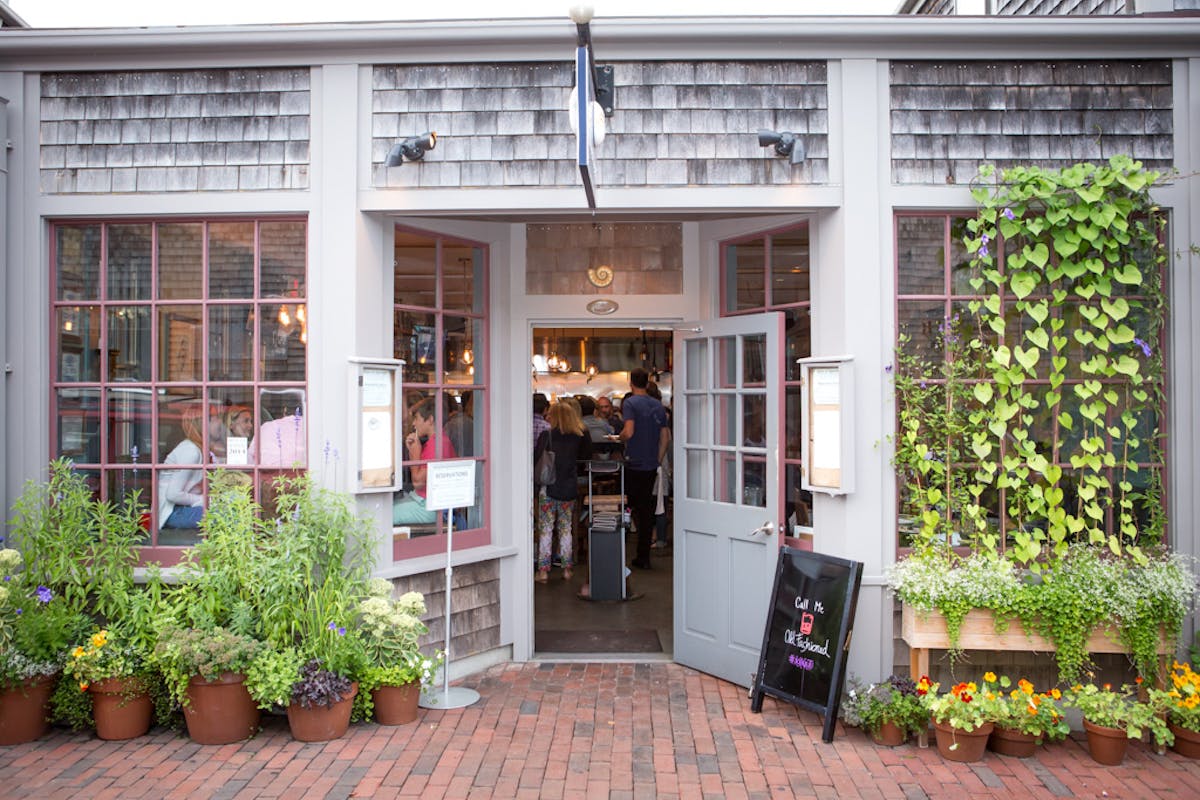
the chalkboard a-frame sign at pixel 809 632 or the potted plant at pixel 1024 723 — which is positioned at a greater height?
the chalkboard a-frame sign at pixel 809 632

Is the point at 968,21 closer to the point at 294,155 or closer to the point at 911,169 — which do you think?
the point at 911,169

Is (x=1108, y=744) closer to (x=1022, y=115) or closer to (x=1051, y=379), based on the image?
(x=1051, y=379)

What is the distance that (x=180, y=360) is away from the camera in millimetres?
5430

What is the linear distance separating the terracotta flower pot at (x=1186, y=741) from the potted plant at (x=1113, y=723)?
0.07 metres

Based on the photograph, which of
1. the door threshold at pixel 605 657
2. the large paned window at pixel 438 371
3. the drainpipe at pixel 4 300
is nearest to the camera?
the drainpipe at pixel 4 300

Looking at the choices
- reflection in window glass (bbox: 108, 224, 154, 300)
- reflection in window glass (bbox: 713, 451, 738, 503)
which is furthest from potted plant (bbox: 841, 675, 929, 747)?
reflection in window glass (bbox: 108, 224, 154, 300)

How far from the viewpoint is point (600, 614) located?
7.38 m

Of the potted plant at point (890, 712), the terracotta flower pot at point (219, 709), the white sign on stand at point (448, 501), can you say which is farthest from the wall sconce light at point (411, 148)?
the potted plant at point (890, 712)

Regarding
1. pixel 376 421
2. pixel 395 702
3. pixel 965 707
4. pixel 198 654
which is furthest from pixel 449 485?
pixel 965 707

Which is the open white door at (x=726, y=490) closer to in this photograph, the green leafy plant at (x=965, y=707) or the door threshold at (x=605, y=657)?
the door threshold at (x=605, y=657)

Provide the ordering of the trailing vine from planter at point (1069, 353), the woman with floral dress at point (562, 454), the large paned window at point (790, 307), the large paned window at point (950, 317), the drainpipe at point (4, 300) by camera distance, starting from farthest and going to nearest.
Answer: the woman with floral dress at point (562, 454) → the large paned window at point (790, 307) → the drainpipe at point (4, 300) → the large paned window at point (950, 317) → the trailing vine from planter at point (1069, 353)

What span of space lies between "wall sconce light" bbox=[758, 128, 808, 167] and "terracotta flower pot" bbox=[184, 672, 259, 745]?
3.88m

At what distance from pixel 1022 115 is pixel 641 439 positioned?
4205 millimetres

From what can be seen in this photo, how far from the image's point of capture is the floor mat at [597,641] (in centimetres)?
641
